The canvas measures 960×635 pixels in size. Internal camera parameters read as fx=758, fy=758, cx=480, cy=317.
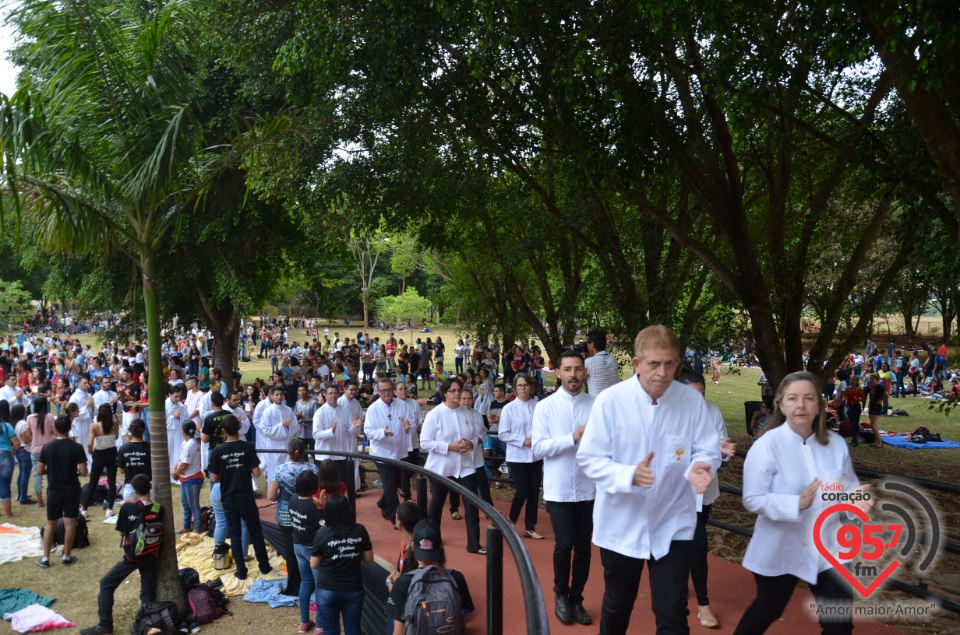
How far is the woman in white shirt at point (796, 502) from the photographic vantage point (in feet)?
12.5

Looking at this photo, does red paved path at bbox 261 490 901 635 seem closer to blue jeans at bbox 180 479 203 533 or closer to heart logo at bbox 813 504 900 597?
heart logo at bbox 813 504 900 597

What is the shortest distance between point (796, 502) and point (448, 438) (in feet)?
15.1

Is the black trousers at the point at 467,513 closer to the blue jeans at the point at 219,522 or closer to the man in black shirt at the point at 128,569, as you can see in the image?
the blue jeans at the point at 219,522

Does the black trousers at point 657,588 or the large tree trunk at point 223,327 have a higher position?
the large tree trunk at point 223,327

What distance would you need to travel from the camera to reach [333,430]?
36.0 ft

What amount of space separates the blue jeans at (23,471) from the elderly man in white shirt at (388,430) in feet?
19.9

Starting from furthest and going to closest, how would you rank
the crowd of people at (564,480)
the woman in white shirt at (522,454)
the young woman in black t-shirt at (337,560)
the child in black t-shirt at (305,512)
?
the woman in white shirt at (522,454) → the child in black t-shirt at (305,512) → the young woman in black t-shirt at (337,560) → the crowd of people at (564,480)

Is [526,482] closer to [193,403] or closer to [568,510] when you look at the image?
[568,510]

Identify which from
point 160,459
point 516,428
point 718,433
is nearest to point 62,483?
point 160,459

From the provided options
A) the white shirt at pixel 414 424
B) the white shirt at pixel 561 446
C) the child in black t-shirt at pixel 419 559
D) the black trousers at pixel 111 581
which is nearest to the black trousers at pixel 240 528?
the black trousers at pixel 111 581

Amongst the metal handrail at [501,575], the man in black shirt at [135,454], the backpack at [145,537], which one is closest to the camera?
the metal handrail at [501,575]

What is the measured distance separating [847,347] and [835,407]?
7.53 metres

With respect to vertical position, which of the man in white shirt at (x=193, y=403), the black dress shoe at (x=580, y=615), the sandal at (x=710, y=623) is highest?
the man in white shirt at (x=193, y=403)

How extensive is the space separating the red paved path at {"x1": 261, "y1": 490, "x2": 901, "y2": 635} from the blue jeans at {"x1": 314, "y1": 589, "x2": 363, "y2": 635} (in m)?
0.96
